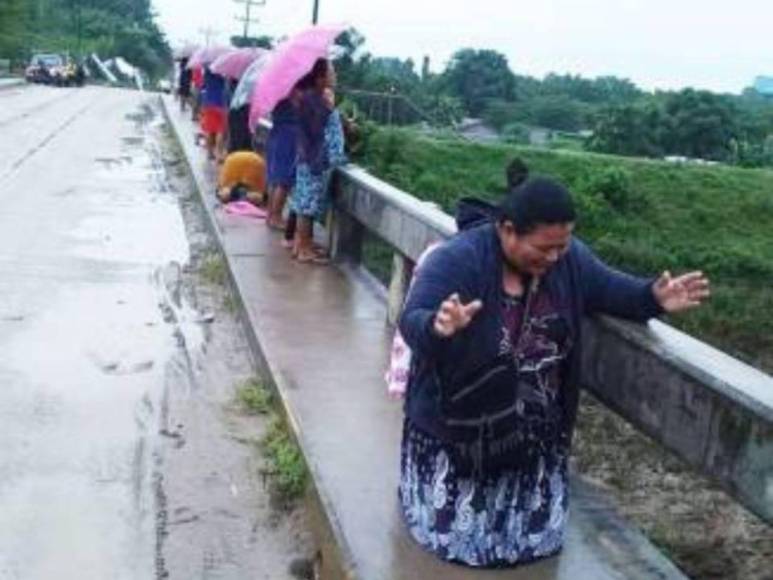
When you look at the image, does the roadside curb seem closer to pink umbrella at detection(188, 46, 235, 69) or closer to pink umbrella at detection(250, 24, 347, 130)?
pink umbrella at detection(250, 24, 347, 130)

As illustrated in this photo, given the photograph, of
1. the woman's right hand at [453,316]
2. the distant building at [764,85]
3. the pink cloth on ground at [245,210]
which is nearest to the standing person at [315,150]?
the pink cloth on ground at [245,210]

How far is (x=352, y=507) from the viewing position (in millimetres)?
4441

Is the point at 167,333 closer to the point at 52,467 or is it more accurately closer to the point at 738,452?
the point at 52,467

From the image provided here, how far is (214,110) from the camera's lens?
1761 centimetres

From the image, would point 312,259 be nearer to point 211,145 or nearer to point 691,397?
point 691,397

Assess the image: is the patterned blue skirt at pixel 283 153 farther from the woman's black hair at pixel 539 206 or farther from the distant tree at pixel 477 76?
the distant tree at pixel 477 76

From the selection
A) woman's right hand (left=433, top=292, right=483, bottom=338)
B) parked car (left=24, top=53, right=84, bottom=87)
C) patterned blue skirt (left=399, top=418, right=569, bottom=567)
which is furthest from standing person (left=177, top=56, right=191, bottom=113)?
parked car (left=24, top=53, right=84, bottom=87)

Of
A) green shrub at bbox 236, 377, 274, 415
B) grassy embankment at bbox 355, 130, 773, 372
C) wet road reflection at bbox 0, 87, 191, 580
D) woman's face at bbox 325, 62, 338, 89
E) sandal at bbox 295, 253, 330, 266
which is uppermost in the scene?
woman's face at bbox 325, 62, 338, 89

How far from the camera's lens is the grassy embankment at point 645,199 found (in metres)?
27.9

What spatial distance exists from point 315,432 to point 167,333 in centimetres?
277

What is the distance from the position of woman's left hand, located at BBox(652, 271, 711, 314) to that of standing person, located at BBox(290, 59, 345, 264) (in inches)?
215

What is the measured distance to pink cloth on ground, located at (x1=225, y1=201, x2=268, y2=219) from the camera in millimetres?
12070

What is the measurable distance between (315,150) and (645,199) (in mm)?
25227

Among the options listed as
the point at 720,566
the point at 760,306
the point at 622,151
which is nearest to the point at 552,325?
the point at 720,566
